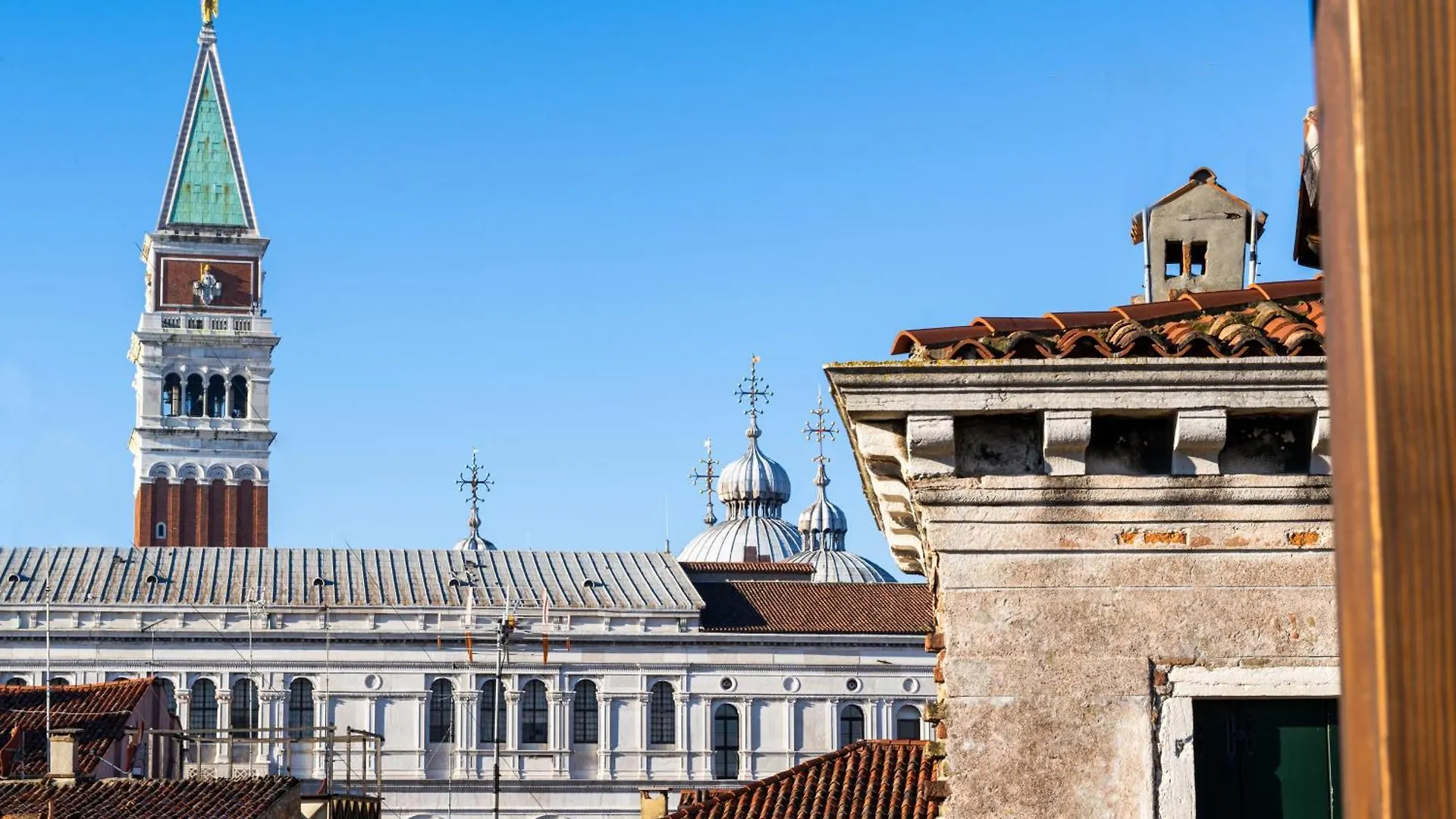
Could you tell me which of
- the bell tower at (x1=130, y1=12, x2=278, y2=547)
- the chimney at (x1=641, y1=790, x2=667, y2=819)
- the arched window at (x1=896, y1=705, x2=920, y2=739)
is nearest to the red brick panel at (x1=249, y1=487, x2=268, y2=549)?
the bell tower at (x1=130, y1=12, x2=278, y2=547)

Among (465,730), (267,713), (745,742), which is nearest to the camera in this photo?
(267,713)

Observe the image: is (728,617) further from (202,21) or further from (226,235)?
(202,21)

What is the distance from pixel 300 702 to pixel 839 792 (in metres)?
36.8

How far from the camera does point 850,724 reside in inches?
2761

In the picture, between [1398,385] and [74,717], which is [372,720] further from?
[1398,385]

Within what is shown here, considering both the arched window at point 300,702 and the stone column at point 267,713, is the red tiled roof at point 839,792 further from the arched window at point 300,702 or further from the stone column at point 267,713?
the arched window at point 300,702

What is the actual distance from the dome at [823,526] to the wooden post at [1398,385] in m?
102

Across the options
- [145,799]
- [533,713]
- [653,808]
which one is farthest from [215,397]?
[145,799]

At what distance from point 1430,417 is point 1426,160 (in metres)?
0.24

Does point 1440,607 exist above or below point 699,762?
above

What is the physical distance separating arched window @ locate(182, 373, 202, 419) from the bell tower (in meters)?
0.04

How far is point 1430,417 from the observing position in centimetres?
213

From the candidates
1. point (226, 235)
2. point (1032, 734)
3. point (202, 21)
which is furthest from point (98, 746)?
point (202, 21)

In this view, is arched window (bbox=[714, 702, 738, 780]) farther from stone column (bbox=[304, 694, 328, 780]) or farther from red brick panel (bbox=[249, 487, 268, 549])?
red brick panel (bbox=[249, 487, 268, 549])
